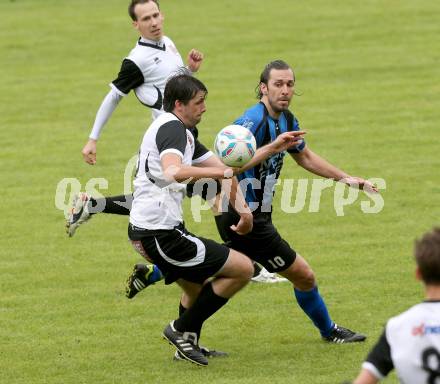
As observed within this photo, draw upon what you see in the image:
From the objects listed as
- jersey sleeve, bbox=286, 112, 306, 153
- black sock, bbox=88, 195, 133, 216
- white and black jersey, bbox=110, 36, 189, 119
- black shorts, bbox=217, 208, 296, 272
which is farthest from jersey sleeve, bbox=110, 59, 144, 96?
black shorts, bbox=217, 208, 296, 272

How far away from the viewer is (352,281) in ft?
35.1

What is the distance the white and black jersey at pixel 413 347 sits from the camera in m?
5.32

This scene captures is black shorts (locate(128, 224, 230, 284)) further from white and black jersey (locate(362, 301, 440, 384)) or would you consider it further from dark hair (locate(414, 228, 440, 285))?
dark hair (locate(414, 228, 440, 285))

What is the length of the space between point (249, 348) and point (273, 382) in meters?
0.90

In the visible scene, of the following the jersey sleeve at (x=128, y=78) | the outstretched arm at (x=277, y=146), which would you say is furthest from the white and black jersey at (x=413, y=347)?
the jersey sleeve at (x=128, y=78)

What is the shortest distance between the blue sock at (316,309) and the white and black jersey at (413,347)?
3.62 meters

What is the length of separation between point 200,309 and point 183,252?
1.72ft

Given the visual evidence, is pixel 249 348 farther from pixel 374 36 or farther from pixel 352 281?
pixel 374 36

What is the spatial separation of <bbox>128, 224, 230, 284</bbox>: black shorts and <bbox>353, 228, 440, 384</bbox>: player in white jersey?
2977 mm

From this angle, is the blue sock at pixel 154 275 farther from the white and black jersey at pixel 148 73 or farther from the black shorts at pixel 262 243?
the white and black jersey at pixel 148 73

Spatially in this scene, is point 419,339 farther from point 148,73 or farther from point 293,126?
point 148,73

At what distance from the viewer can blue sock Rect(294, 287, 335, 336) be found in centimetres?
903

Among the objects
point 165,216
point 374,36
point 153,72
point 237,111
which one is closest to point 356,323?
point 165,216

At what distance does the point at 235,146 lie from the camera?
27.0 feet
